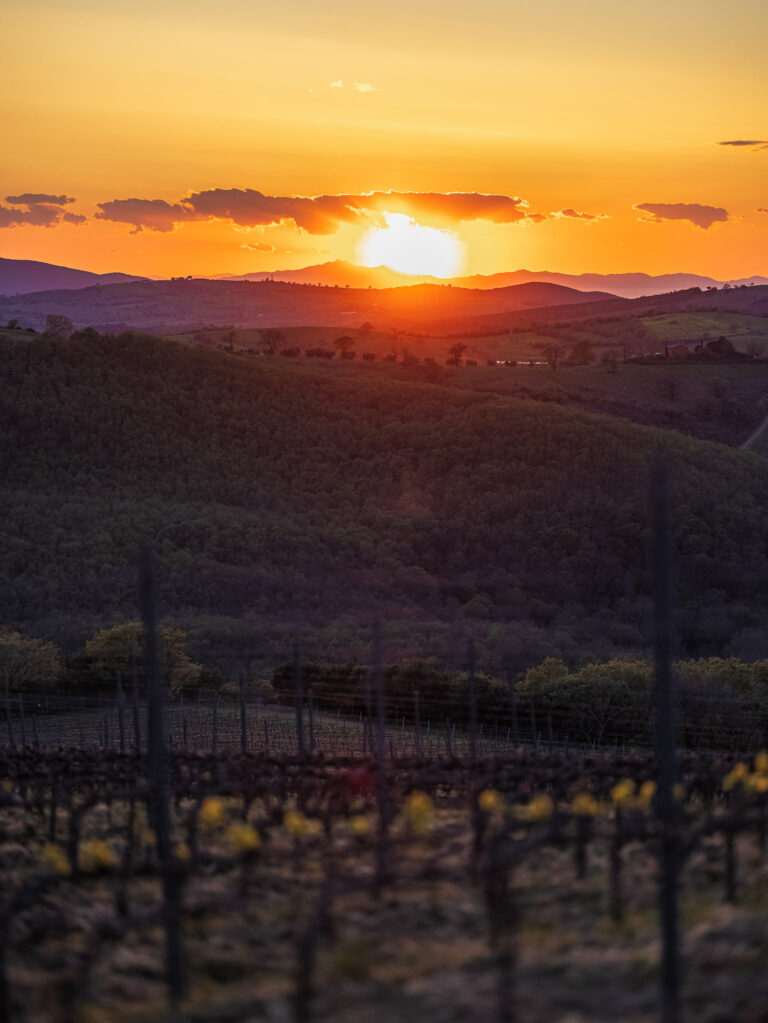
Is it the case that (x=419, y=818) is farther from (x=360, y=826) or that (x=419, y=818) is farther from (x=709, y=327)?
(x=709, y=327)

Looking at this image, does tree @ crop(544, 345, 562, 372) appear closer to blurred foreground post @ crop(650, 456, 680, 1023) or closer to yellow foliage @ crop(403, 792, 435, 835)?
yellow foliage @ crop(403, 792, 435, 835)

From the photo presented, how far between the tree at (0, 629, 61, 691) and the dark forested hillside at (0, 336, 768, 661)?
719 centimetres

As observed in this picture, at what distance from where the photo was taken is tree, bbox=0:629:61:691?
32000mm

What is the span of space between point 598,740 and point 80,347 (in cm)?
5614

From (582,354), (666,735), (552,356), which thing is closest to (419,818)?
(666,735)

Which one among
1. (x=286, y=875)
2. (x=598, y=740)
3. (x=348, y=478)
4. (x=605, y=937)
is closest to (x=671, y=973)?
(x=605, y=937)

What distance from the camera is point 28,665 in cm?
3231

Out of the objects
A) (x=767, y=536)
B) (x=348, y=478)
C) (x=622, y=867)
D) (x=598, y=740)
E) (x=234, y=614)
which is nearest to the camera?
(x=622, y=867)

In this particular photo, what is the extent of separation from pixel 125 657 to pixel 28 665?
8.95 feet

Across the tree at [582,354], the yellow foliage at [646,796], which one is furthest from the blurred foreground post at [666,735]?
the tree at [582,354]

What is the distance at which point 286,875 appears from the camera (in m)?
10.4

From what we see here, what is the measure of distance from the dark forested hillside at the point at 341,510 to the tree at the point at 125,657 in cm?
480

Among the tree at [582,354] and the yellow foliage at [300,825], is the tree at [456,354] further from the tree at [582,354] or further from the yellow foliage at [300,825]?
the yellow foliage at [300,825]

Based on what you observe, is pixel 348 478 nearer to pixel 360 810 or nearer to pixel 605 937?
pixel 360 810
